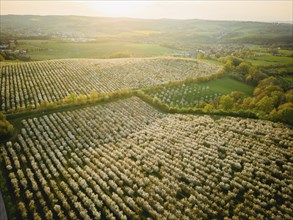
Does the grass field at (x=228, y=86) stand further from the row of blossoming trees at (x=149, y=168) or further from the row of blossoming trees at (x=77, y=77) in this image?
the row of blossoming trees at (x=149, y=168)

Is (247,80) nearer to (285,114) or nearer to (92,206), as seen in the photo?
(285,114)

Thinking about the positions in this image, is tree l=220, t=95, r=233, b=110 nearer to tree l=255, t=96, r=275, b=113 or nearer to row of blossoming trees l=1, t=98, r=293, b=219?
tree l=255, t=96, r=275, b=113

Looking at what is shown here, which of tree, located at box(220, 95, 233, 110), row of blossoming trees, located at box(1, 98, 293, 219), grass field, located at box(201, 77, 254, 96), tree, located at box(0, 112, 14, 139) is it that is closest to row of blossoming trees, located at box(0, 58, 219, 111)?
grass field, located at box(201, 77, 254, 96)

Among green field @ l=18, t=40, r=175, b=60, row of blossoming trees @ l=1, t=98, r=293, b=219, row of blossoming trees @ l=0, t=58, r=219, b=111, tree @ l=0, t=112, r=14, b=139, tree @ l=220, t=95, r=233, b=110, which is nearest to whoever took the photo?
row of blossoming trees @ l=1, t=98, r=293, b=219

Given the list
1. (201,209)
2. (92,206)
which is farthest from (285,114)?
(92,206)

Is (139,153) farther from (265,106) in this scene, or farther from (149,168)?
(265,106)

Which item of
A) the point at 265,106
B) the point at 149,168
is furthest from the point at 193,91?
the point at 149,168

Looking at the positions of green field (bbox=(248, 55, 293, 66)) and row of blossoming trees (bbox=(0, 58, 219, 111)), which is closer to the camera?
row of blossoming trees (bbox=(0, 58, 219, 111))
